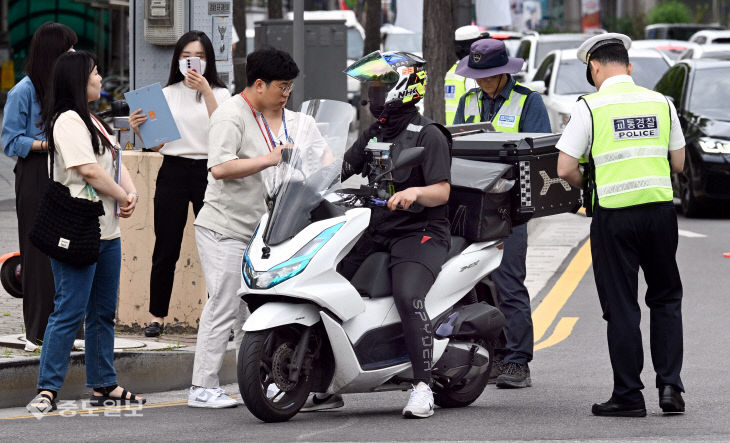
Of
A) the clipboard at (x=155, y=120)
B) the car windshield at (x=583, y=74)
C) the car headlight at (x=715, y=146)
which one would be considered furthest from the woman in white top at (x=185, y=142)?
the car windshield at (x=583, y=74)

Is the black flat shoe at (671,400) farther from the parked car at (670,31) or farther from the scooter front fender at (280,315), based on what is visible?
the parked car at (670,31)

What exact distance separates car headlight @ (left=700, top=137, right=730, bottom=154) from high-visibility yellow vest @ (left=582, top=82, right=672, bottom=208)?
882 centimetres

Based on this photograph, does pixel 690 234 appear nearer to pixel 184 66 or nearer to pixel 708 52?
pixel 184 66

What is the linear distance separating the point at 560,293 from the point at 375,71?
4.94 m

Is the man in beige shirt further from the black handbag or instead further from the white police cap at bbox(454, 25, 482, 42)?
the white police cap at bbox(454, 25, 482, 42)

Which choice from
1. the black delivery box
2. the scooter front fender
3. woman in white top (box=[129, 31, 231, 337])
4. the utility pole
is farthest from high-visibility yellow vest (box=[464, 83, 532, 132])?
the utility pole

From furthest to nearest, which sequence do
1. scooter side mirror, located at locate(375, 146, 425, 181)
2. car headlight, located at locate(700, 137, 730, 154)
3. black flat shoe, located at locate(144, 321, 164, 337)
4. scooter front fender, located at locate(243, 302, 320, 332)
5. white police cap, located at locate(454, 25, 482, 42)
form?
car headlight, located at locate(700, 137, 730, 154)
white police cap, located at locate(454, 25, 482, 42)
black flat shoe, located at locate(144, 321, 164, 337)
scooter side mirror, located at locate(375, 146, 425, 181)
scooter front fender, located at locate(243, 302, 320, 332)

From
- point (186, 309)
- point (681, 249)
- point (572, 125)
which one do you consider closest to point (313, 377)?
point (572, 125)

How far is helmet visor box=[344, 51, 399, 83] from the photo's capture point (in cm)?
670

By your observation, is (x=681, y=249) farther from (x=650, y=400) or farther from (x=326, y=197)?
(x=326, y=197)

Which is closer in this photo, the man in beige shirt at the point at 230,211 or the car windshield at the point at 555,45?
the man in beige shirt at the point at 230,211

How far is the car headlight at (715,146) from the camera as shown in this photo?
1526cm

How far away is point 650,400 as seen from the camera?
732 centimetres

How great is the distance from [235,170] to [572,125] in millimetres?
1669
